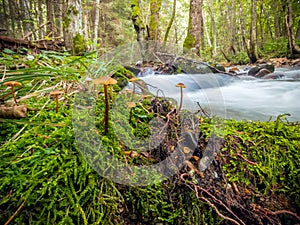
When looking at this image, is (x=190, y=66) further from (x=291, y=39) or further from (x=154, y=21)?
(x=291, y=39)

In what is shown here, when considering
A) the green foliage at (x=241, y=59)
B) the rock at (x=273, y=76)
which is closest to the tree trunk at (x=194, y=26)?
the rock at (x=273, y=76)

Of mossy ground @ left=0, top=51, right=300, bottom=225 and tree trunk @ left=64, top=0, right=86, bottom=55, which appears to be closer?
mossy ground @ left=0, top=51, right=300, bottom=225

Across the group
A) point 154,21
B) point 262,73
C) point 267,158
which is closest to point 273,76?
point 262,73

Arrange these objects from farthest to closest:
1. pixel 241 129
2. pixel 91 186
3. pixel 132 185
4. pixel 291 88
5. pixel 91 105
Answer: pixel 291 88
pixel 241 129
pixel 91 105
pixel 132 185
pixel 91 186

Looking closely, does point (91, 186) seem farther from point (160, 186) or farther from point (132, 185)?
point (160, 186)

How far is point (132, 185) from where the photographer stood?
0.95 m

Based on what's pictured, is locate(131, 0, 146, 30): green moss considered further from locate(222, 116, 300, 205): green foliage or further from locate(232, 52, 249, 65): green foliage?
locate(232, 52, 249, 65): green foliage

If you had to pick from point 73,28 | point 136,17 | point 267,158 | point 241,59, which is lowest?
point 267,158

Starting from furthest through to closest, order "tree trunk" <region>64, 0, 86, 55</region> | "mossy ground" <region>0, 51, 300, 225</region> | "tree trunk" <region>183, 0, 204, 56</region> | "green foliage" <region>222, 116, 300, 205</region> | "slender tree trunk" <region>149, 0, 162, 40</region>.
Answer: "slender tree trunk" <region>149, 0, 162, 40</region> < "tree trunk" <region>183, 0, 204, 56</region> < "tree trunk" <region>64, 0, 86, 55</region> < "green foliage" <region>222, 116, 300, 205</region> < "mossy ground" <region>0, 51, 300, 225</region>

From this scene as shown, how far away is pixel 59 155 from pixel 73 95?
2.34 feet

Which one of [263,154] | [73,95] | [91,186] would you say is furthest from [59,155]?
[263,154]

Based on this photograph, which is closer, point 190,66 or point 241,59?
point 190,66

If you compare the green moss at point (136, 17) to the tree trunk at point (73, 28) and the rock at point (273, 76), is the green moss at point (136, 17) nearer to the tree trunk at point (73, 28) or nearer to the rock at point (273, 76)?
the tree trunk at point (73, 28)

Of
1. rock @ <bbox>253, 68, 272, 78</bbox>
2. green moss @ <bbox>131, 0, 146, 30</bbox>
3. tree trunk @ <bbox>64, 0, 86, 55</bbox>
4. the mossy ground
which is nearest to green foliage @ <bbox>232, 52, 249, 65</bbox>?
rock @ <bbox>253, 68, 272, 78</bbox>
